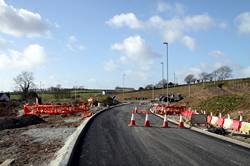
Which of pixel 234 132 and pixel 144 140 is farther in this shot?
Answer: pixel 234 132

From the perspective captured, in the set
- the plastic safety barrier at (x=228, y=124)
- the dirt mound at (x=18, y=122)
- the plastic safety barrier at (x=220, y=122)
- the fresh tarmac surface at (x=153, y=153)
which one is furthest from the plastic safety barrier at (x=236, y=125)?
the dirt mound at (x=18, y=122)

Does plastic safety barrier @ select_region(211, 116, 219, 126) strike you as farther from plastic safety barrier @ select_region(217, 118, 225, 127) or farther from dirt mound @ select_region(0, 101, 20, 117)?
dirt mound @ select_region(0, 101, 20, 117)

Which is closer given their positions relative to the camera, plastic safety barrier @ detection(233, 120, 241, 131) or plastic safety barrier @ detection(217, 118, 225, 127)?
plastic safety barrier @ detection(233, 120, 241, 131)

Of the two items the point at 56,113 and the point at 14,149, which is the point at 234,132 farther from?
the point at 56,113

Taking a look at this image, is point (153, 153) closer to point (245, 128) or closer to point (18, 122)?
point (245, 128)

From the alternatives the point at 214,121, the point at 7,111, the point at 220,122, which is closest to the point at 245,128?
the point at 220,122

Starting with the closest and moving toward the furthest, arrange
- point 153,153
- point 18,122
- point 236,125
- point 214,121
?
point 153,153
point 236,125
point 214,121
point 18,122

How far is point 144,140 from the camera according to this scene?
50.6 feet

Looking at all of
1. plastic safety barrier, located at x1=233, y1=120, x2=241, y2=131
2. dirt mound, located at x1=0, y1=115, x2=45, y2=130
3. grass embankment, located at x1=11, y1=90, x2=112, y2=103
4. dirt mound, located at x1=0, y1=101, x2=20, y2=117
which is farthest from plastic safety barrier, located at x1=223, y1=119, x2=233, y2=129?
grass embankment, located at x1=11, y1=90, x2=112, y2=103

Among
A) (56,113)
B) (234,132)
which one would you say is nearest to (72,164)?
(234,132)

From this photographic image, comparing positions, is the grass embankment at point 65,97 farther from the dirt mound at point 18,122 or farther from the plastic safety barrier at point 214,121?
the plastic safety barrier at point 214,121

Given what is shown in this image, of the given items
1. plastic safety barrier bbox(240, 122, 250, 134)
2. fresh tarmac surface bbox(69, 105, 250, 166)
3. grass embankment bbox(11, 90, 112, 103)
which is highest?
grass embankment bbox(11, 90, 112, 103)

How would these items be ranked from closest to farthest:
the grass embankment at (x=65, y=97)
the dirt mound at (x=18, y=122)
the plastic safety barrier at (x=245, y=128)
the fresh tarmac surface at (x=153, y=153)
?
1. the fresh tarmac surface at (x=153, y=153)
2. the plastic safety barrier at (x=245, y=128)
3. the dirt mound at (x=18, y=122)
4. the grass embankment at (x=65, y=97)

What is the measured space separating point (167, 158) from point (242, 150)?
12.3 feet
